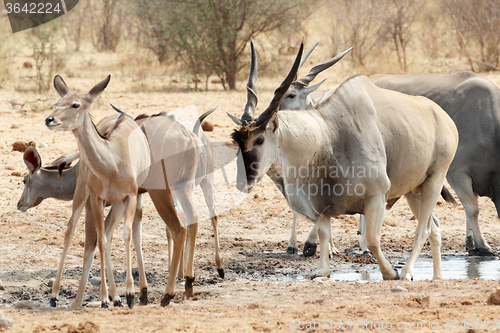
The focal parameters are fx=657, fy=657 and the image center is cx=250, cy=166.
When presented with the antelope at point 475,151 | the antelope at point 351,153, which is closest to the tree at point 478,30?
the antelope at point 475,151

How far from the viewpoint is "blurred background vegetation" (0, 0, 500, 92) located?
15570 mm

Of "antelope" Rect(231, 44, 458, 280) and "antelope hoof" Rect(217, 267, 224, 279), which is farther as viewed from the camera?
"antelope hoof" Rect(217, 267, 224, 279)

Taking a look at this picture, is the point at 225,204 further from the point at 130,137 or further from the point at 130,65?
the point at 130,65

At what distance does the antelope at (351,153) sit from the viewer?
4.46 m

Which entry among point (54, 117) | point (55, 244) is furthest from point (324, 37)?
point (54, 117)

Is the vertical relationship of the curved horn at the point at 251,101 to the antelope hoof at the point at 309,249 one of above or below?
above

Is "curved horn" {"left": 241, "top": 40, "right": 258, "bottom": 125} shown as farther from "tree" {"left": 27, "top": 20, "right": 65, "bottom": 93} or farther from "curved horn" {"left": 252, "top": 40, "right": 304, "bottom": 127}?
"tree" {"left": 27, "top": 20, "right": 65, "bottom": 93}

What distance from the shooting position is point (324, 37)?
21.6 meters

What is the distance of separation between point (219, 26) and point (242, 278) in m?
10.8

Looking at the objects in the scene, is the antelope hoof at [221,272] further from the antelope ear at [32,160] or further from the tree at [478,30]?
the tree at [478,30]

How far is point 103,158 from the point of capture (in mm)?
4051

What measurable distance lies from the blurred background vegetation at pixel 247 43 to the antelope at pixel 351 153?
10.5 metres
